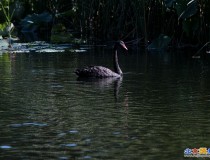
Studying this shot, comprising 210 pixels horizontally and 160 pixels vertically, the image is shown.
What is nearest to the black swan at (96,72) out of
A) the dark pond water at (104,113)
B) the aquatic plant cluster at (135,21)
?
the dark pond water at (104,113)

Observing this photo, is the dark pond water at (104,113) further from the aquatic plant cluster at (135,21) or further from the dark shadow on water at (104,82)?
the aquatic plant cluster at (135,21)

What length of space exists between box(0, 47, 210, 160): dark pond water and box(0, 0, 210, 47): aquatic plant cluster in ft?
14.8

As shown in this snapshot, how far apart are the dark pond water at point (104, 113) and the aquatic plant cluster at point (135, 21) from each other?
4501 millimetres

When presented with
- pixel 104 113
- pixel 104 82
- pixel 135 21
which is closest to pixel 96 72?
pixel 104 82

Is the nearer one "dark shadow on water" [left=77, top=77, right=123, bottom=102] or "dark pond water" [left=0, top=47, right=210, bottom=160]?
"dark pond water" [left=0, top=47, right=210, bottom=160]

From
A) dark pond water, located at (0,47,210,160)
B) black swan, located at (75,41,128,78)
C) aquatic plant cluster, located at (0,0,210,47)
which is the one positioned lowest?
dark pond water, located at (0,47,210,160)

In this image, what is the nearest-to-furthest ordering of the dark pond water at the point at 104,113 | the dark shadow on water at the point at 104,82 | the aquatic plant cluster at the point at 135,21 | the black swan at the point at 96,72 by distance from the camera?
the dark pond water at the point at 104,113 < the dark shadow on water at the point at 104,82 < the black swan at the point at 96,72 < the aquatic plant cluster at the point at 135,21

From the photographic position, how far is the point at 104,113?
12125 millimetres

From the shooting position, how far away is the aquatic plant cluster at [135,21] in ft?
80.2

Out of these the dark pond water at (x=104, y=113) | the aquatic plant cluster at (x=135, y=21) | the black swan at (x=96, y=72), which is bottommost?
the dark pond water at (x=104, y=113)

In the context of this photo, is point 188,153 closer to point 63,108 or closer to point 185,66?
point 63,108

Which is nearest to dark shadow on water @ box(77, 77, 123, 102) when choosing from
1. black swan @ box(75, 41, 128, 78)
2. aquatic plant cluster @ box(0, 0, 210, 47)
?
black swan @ box(75, 41, 128, 78)

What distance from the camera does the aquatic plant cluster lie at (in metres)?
24.5

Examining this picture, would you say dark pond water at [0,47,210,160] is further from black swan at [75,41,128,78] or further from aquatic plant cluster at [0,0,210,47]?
aquatic plant cluster at [0,0,210,47]
